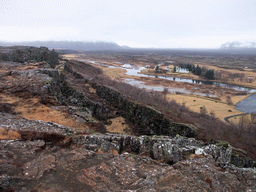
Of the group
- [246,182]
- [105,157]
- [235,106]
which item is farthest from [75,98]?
[235,106]

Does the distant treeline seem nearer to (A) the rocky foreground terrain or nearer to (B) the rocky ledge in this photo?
(A) the rocky foreground terrain

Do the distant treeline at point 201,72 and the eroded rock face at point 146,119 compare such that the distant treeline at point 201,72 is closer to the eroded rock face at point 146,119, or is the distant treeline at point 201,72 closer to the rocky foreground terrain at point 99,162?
the eroded rock face at point 146,119

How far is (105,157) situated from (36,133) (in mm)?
4730

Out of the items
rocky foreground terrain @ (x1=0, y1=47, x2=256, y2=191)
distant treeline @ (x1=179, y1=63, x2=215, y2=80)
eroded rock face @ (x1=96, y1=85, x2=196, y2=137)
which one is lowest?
eroded rock face @ (x1=96, y1=85, x2=196, y2=137)

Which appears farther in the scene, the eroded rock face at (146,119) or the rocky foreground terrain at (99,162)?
the eroded rock face at (146,119)

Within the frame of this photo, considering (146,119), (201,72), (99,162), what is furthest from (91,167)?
(201,72)

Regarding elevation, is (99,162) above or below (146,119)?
above

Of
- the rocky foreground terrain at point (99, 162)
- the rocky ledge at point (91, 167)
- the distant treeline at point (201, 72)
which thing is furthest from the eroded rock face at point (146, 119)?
the distant treeline at point (201, 72)

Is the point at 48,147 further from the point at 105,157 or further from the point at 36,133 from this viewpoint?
the point at 105,157

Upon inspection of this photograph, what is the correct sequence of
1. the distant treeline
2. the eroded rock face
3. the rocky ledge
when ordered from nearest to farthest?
the rocky ledge < the eroded rock face < the distant treeline

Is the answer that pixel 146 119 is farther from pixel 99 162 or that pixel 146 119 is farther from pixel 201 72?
pixel 201 72

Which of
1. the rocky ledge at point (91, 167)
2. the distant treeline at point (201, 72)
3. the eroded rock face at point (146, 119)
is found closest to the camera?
the rocky ledge at point (91, 167)

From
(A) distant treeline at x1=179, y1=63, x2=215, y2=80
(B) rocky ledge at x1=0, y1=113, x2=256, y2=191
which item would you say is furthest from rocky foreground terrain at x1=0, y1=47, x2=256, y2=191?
(A) distant treeline at x1=179, y1=63, x2=215, y2=80

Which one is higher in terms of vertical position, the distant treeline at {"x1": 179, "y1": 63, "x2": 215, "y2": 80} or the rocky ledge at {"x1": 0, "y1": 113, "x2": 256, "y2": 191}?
the distant treeline at {"x1": 179, "y1": 63, "x2": 215, "y2": 80}
